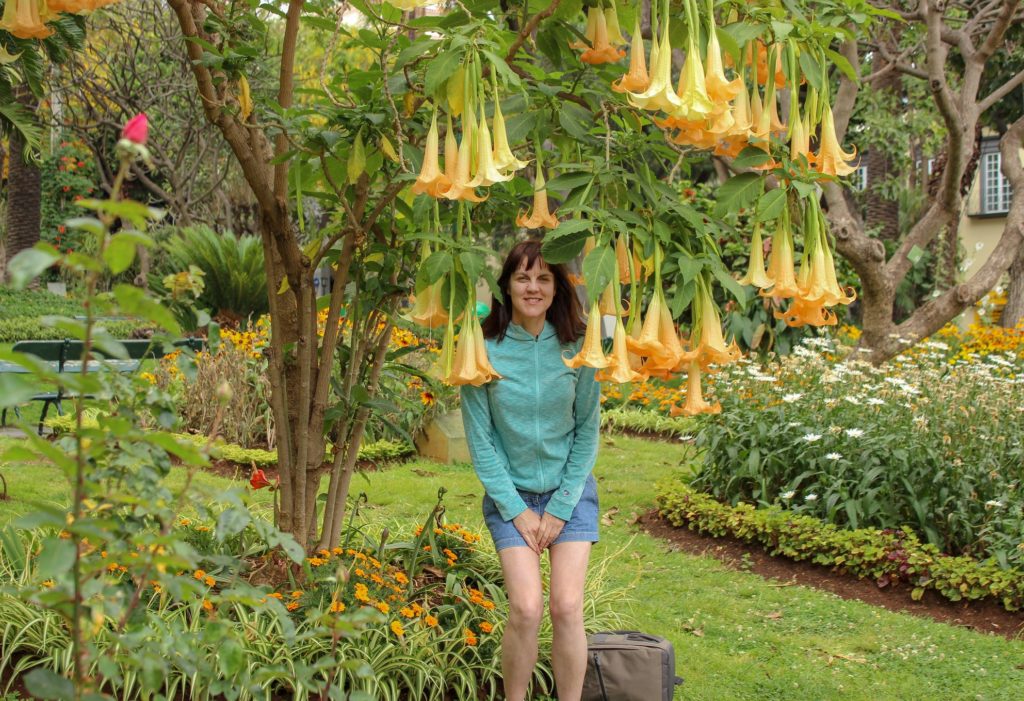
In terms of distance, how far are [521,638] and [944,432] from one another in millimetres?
3388

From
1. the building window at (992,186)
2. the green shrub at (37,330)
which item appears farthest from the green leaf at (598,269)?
the building window at (992,186)

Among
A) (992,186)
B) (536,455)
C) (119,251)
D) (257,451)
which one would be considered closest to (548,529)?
(536,455)

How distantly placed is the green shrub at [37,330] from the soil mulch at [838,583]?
927cm

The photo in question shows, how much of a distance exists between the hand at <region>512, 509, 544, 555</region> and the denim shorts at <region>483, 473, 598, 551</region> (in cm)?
1

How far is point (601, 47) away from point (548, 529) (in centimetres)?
142

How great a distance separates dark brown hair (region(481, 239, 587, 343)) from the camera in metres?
3.31

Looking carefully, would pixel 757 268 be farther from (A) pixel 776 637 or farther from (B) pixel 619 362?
(A) pixel 776 637

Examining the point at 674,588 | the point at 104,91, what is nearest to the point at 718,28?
the point at 674,588

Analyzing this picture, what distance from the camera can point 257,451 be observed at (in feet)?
25.0

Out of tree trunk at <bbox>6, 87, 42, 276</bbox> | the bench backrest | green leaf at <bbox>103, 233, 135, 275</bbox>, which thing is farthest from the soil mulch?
tree trunk at <bbox>6, 87, 42, 276</bbox>

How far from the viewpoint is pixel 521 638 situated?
311 centimetres

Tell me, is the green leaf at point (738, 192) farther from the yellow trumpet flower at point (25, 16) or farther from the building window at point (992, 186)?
the building window at point (992, 186)

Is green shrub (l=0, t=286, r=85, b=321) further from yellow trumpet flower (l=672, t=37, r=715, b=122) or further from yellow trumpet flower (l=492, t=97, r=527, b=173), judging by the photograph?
yellow trumpet flower (l=672, t=37, r=715, b=122)

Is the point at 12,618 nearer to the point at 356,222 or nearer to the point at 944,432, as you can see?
the point at 356,222
